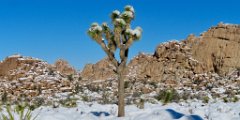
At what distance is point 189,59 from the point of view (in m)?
42.6

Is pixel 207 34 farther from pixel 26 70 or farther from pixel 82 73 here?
pixel 26 70

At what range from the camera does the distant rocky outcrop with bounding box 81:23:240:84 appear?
137 feet

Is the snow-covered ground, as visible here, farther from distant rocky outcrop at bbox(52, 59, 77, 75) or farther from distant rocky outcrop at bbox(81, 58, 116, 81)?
distant rocky outcrop at bbox(81, 58, 116, 81)

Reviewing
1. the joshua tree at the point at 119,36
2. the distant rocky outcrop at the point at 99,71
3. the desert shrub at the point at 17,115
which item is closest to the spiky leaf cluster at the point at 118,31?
the joshua tree at the point at 119,36

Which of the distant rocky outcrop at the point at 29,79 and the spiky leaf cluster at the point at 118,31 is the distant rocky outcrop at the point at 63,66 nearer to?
the distant rocky outcrop at the point at 29,79

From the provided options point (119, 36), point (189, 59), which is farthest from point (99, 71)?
point (119, 36)

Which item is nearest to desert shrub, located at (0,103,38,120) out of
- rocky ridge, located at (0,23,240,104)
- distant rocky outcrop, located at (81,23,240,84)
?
rocky ridge, located at (0,23,240,104)

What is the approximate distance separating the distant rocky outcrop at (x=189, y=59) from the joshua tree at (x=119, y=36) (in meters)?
27.7

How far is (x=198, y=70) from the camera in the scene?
42094 mm

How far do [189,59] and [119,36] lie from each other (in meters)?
30.9

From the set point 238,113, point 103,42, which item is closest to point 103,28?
point 103,42

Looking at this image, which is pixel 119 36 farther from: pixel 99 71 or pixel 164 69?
pixel 99 71

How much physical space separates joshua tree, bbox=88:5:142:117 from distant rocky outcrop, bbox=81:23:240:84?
91.0 feet

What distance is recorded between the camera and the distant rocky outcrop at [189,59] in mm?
41750
